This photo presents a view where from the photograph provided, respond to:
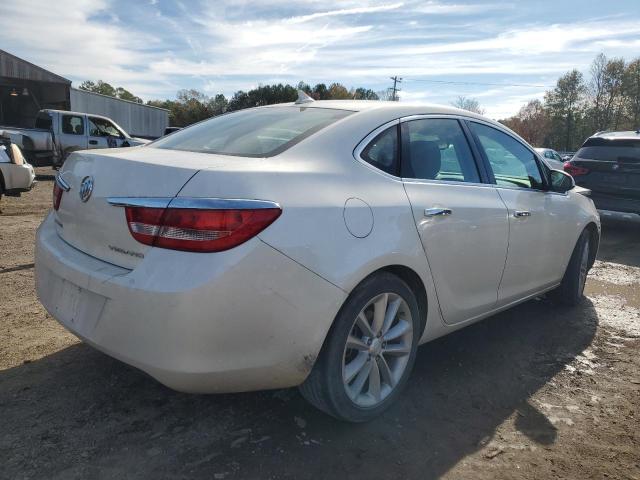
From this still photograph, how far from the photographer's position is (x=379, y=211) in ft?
8.35

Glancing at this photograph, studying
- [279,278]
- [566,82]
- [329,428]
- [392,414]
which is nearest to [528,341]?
[392,414]

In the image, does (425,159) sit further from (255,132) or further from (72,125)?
(72,125)

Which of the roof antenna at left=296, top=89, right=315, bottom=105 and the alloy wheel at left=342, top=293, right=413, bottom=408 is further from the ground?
the roof antenna at left=296, top=89, right=315, bottom=105

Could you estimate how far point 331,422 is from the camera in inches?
107

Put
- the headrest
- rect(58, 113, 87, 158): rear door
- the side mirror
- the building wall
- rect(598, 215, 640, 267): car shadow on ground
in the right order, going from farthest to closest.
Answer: the building wall, rect(58, 113, 87, 158): rear door, rect(598, 215, 640, 267): car shadow on ground, the side mirror, the headrest

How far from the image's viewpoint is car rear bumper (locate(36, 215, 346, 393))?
2037 mm

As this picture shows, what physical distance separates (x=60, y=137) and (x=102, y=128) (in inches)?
52.8

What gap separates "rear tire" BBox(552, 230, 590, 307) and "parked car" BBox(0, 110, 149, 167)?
44.8ft

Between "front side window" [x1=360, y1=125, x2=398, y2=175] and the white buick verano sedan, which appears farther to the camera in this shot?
"front side window" [x1=360, y1=125, x2=398, y2=175]

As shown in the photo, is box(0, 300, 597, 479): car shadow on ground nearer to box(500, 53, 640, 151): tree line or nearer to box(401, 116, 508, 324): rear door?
box(401, 116, 508, 324): rear door

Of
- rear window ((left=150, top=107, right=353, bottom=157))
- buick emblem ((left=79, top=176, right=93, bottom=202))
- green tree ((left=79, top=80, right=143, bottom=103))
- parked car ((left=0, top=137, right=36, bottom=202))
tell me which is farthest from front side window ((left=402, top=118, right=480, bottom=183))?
green tree ((left=79, top=80, right=143, bottom=103))

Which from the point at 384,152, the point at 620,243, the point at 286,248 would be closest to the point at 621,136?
the point at 620,243

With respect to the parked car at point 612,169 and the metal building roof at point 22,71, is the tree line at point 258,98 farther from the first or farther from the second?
the parked car at point 612,169

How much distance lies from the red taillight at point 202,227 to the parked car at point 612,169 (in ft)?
23.9
